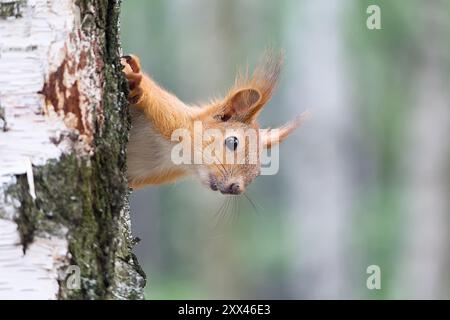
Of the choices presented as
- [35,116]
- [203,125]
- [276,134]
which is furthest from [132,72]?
[276,134]

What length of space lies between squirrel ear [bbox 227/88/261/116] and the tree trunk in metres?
1.33

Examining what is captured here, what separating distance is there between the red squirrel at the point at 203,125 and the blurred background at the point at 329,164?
8310 mm

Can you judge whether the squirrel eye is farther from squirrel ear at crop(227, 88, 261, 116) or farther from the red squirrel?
squirrel ear at crop(227, 88, 261, 116)

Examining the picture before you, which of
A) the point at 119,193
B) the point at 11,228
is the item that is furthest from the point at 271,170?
the point at 11,228

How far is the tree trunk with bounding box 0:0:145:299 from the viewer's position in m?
3.04

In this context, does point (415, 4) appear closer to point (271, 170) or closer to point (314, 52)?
point (314, 52)

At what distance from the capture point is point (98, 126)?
3.27 meters

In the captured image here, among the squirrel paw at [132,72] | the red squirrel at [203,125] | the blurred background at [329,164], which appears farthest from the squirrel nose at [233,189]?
the blurred background at [329,164]

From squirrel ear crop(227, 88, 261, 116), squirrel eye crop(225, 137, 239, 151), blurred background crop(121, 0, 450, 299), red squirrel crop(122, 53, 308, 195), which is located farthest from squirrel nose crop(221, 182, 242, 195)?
blurred background crop(121, 0, 450, 299)

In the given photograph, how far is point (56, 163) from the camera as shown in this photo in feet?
10.2

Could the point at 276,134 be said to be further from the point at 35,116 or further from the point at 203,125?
the point at 35,116

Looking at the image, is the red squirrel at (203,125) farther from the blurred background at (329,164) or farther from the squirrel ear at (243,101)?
the blurred background at (329,164)
